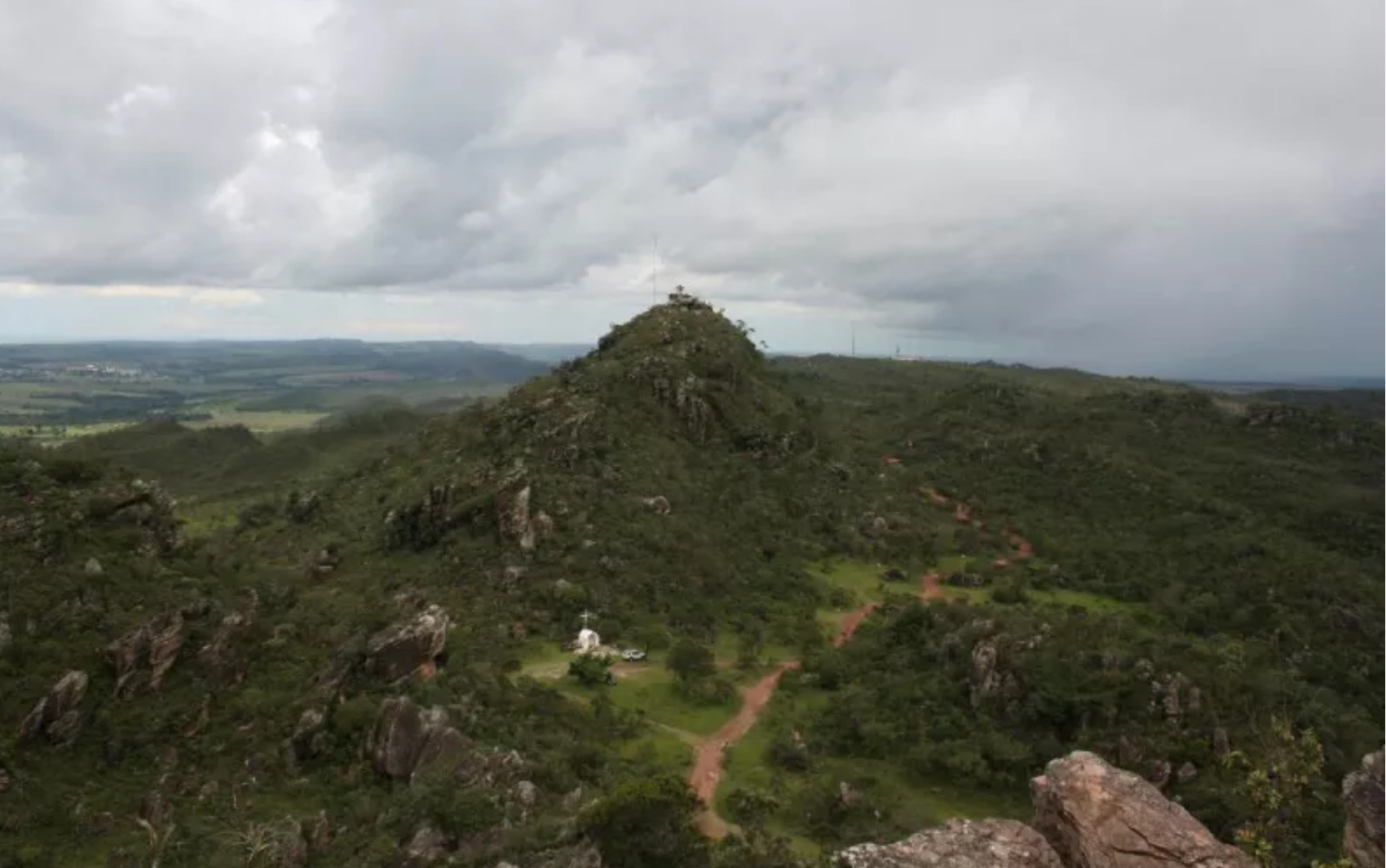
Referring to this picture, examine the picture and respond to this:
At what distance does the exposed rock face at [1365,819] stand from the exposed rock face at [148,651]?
3882cm

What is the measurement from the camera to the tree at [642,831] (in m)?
25.1

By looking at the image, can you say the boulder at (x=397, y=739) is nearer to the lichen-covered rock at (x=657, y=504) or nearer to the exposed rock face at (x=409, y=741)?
the exposed rock face at (x=409, y=741)

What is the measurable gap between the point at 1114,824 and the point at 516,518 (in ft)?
159

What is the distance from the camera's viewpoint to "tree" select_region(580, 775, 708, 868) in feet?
82.3

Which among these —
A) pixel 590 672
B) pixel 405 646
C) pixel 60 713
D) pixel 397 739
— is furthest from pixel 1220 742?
pixel 60 713

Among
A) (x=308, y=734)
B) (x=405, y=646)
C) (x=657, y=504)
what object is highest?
(x=657, y=504)

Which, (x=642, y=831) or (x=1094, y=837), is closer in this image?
(x=1094, y=837)

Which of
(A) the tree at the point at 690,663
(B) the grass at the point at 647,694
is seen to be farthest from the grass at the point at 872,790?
(A) the tree at the point at 690,663

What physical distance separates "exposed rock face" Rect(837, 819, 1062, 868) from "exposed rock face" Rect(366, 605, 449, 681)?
2602 cm

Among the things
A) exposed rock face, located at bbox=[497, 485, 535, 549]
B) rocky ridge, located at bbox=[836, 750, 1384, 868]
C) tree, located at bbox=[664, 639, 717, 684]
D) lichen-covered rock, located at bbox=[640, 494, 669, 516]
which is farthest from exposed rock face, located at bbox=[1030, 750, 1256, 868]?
lichen-covered rock, located at bbox=[640, 494, 669, 516]

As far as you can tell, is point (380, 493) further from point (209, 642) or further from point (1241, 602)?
point (1241, 602)

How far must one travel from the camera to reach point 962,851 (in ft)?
58.2

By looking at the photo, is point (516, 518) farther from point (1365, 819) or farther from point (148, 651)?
point (1365, 819)

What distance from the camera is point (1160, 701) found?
128ft
